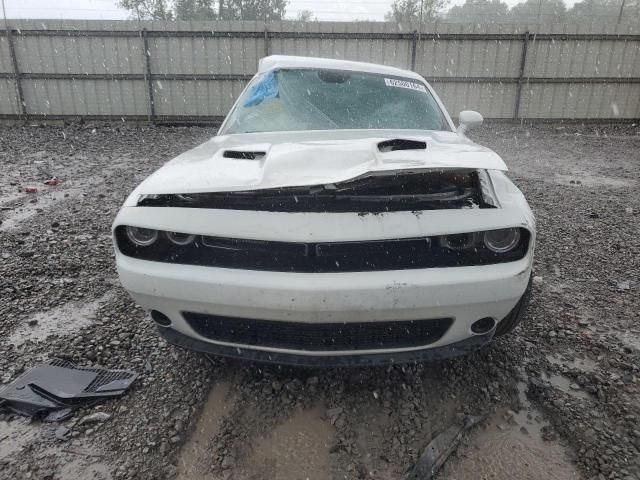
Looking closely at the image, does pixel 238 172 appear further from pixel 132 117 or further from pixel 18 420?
pixel 132 117

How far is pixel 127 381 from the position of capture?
2211 millimetres

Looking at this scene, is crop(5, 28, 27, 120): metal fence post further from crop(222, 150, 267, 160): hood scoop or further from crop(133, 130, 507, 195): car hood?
crop(222, 150, 267, 160): hood scoop

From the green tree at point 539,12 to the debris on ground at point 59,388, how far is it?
24386 mm

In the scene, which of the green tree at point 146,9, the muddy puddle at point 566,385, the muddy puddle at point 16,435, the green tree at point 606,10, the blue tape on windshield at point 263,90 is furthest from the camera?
the green tree at point 146,9

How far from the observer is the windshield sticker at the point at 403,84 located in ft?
11.5

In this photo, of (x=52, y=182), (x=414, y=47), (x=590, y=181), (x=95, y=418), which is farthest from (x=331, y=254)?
(x=414, y=47)

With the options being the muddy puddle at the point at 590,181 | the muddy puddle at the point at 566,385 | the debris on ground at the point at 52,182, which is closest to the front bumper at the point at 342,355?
the muddy puddle at the point at 566,385

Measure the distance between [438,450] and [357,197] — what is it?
1073 mm

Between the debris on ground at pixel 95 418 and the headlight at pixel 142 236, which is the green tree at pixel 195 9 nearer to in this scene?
the headlight at pixel 142 236

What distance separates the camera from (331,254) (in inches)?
74.1

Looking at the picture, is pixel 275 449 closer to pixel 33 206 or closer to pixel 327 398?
pixel 327 398

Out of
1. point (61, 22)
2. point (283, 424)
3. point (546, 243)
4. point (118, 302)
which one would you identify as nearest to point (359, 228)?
point (283, 424)

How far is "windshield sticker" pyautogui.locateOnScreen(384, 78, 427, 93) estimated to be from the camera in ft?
11.5

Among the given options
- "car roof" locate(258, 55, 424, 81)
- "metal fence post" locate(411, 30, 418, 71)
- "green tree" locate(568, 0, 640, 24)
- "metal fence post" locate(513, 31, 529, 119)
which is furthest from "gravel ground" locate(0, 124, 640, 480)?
"green tree" locate(568, 0, 640, 24)
